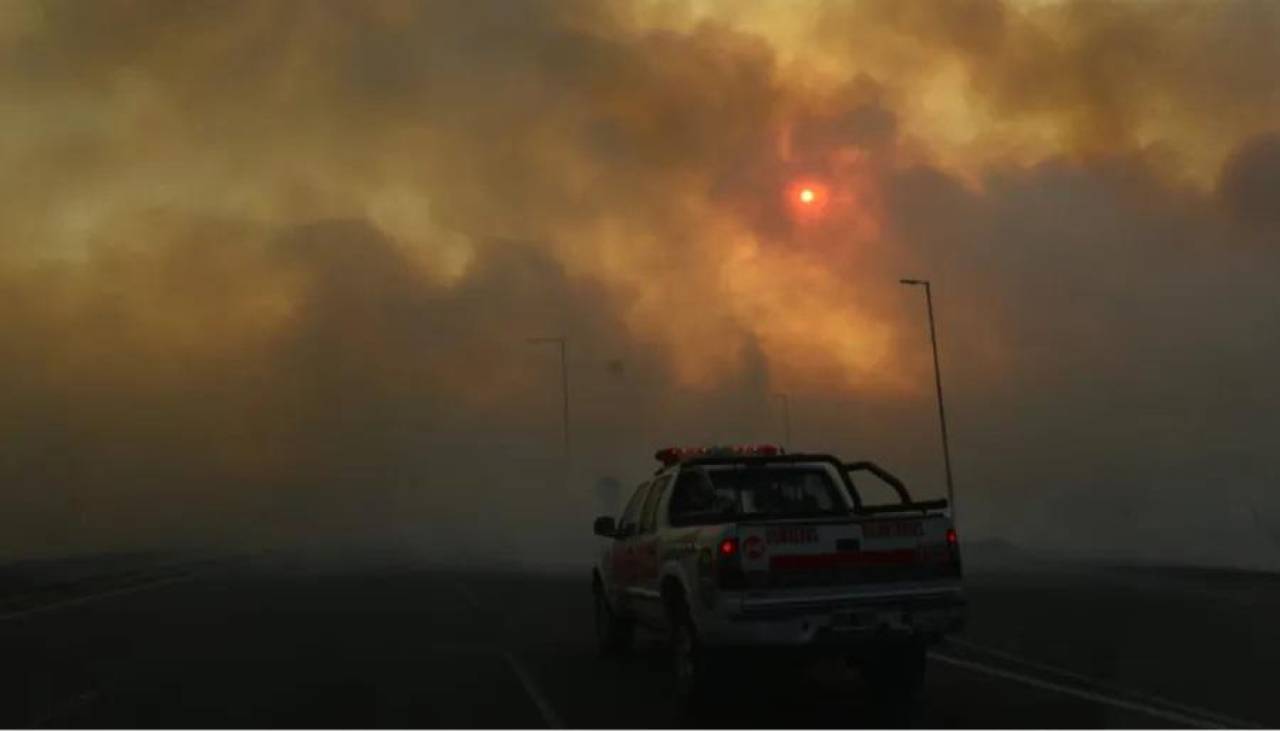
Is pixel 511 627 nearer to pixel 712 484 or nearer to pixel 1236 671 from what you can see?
pixel 712 484

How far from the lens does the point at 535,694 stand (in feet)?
31.9

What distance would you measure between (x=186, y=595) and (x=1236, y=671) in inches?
747

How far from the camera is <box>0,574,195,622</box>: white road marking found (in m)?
19.3

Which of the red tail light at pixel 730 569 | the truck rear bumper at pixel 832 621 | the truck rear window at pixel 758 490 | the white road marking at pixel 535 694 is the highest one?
the truck rear window at pixel 758 490

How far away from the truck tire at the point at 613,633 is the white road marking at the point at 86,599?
10391mm

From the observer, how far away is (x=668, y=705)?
9.34 metres

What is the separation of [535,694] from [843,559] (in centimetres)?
270

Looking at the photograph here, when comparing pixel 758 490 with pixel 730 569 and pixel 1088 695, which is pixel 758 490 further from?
pixel 1088 695

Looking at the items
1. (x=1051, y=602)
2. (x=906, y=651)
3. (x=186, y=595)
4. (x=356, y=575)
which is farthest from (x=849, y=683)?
(x=356, y=575)

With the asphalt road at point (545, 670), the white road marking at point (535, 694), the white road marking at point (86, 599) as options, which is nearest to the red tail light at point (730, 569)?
the asphalt road at point (545, 670)

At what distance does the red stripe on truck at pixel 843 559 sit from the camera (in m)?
8.71

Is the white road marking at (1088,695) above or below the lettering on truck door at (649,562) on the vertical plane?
below

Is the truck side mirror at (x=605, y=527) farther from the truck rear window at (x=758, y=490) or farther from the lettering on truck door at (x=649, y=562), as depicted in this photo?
the truck rear window at (x=758, y=490)

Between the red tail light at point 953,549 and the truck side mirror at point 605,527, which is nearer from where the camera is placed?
the red tail light at point 953,549
